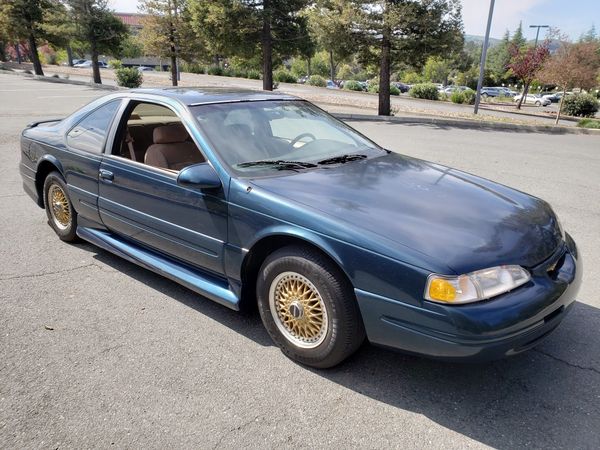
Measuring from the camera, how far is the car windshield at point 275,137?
3.24m

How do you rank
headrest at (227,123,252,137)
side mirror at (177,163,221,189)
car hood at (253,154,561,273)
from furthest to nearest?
1. headrest at (227,123,252,137)
2. side mirror at (177,163,221,189)
3. car hood at (253,154,561,273)

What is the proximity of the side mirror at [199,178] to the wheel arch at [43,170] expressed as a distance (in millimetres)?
2048

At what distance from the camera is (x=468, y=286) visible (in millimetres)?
2303

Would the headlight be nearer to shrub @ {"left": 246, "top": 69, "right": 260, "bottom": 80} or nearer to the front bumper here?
the front bumper

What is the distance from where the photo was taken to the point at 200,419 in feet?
8.07

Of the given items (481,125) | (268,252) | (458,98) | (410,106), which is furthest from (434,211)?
(458,98)

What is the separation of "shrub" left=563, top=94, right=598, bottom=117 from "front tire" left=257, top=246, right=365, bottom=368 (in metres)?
25.9

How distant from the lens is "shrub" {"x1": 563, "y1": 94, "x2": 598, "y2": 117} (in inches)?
938

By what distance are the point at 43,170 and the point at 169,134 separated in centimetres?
178

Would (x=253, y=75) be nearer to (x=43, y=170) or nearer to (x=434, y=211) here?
(x=43, y=170)

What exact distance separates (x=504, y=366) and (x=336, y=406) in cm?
110

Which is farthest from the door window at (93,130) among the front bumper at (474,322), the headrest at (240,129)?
the front bumper at (474,322)

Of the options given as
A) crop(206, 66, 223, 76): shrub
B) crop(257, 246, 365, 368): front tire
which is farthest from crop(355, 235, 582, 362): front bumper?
crop(206, 66, 223, 76): shrub

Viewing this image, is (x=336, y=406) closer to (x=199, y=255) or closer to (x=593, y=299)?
(x=199, y=255)
